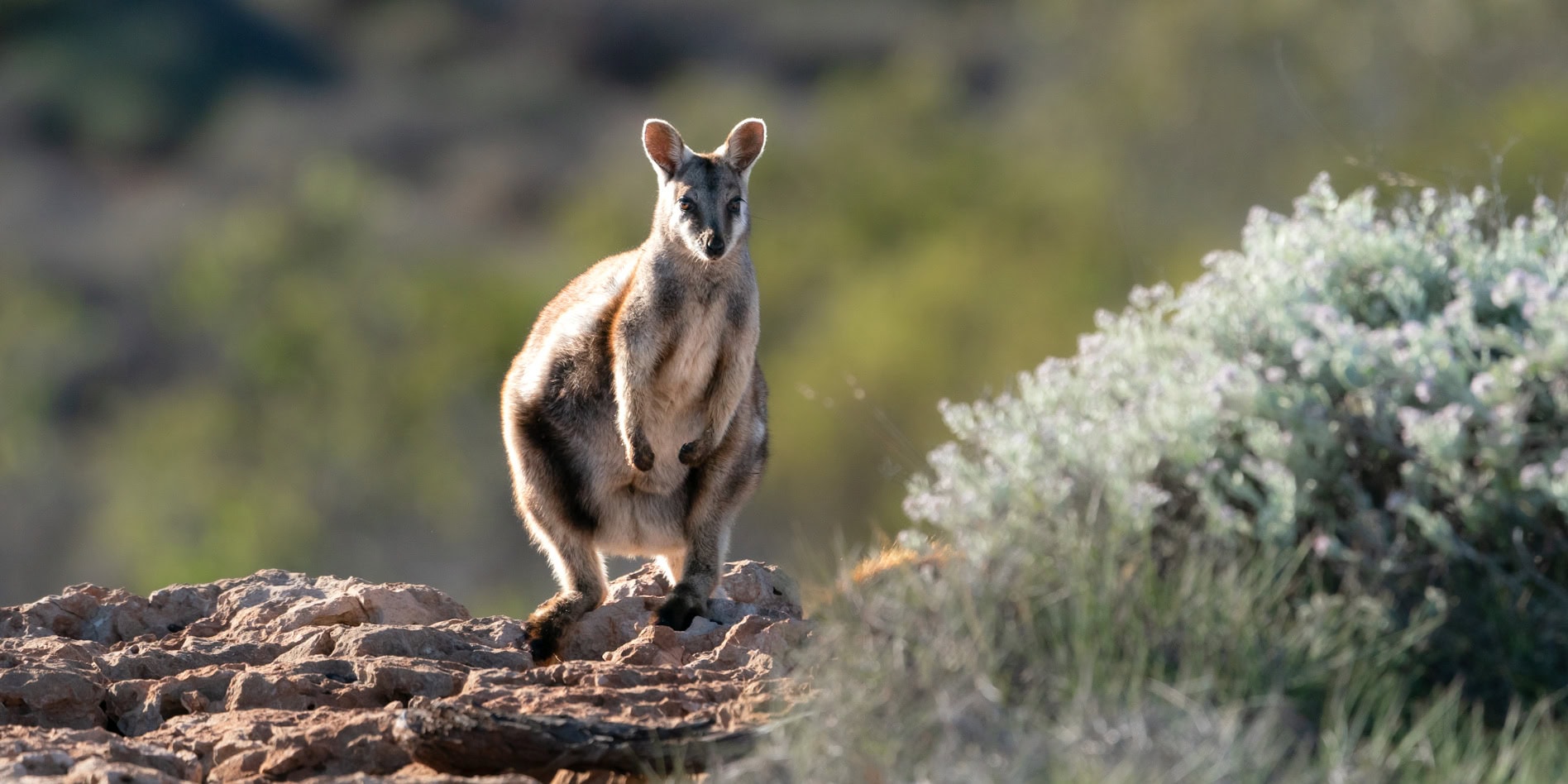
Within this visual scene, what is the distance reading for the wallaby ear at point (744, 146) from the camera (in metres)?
7.49

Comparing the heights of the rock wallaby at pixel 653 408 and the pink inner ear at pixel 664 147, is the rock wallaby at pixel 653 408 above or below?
below

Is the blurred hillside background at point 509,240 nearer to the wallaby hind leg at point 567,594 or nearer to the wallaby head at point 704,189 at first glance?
the wallaby head at point 704,189

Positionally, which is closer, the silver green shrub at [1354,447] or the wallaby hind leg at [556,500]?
the silver green shrub at [1354,447]

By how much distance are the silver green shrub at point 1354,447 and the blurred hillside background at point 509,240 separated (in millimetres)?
12489

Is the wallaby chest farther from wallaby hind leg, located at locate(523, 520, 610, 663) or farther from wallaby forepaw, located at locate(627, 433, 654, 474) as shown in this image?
wallaby hind leg, located at locate(523, 520, 610, 663)

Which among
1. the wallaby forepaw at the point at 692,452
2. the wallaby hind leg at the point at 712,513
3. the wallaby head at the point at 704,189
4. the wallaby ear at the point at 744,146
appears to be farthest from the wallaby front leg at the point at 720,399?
the wallaby ear at the point at 744,146

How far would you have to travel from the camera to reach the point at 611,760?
4.71 metres

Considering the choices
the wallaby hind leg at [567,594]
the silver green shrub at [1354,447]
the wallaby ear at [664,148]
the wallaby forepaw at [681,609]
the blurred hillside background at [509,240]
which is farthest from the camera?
the blurred hillside background at [509,240]

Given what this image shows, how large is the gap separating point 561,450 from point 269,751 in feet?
7.42

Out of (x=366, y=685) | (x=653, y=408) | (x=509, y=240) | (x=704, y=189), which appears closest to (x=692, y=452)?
(x=653, y=408)

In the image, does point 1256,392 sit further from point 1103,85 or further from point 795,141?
point 795,141

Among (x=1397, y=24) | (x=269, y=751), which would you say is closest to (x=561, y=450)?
(x=269, y=751)

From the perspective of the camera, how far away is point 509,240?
152 ft

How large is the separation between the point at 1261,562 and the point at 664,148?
3.67 metres
